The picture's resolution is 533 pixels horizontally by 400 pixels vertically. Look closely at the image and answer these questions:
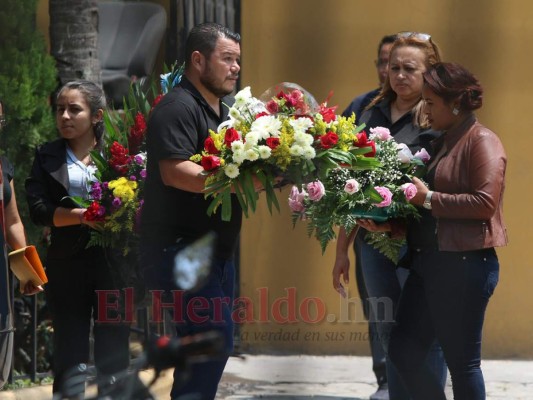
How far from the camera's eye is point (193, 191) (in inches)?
166

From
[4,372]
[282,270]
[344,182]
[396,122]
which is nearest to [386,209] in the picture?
[344,182]

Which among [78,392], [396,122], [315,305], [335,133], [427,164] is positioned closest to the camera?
[78,392]

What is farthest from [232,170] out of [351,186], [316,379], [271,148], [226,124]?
[316,379]

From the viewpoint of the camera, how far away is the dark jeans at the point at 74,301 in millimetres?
4973

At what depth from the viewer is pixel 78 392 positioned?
3031mm

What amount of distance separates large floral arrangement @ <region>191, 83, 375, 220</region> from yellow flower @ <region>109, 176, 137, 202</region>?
0.70 m

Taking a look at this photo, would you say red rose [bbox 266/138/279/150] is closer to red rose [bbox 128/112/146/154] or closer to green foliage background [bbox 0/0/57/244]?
red rose [bbox 128/112/146/154]

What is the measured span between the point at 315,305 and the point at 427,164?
2331 millimetres

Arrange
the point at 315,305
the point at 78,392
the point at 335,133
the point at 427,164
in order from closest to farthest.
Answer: the point at 78,392
the point at 335,133
the point at 427,164
the point at 315,305

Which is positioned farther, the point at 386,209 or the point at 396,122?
the point at 396,122

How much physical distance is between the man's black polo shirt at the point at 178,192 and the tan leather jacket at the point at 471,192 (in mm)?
765

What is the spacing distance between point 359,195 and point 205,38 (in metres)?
0.83

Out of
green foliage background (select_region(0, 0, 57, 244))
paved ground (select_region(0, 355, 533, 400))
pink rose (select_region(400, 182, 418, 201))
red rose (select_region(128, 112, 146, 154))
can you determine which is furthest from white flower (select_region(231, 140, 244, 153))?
green foliage background (select_region(0, 0, 57, 244))

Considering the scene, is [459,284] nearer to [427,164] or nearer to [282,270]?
[427,164]
